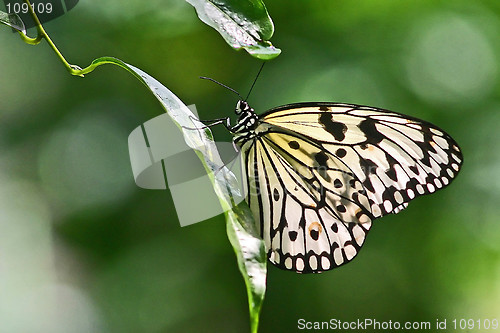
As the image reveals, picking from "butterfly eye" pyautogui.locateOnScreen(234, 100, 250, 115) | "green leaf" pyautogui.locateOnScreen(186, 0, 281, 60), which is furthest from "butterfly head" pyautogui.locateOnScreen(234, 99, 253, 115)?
"green leaf" pyautogui.locateOnScreen(186, 0, 281, 60)

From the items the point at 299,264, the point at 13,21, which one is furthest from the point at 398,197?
the point at 13,21

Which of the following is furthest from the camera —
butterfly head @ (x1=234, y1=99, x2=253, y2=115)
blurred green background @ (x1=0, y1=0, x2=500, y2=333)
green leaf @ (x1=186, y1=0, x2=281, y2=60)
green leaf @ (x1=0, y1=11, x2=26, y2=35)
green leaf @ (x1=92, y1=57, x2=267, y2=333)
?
blurred green background @ (x1=0, y1=0, x2=500, y2=333)

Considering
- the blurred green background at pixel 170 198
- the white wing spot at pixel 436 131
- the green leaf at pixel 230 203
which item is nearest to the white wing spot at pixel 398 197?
the white wing spot at pixel 436 131

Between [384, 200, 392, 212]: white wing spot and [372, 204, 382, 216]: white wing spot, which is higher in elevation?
[384, 200, 392, 212]: white wing spot

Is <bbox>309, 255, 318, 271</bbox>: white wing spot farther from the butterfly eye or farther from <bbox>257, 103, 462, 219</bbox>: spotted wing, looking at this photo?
the butterfly eye

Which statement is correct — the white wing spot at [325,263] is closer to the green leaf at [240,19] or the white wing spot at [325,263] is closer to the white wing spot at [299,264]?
the white wing spot at [299,264]

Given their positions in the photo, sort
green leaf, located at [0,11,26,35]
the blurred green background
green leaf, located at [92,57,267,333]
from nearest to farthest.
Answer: green leaf, located at [92,57,267,333] < green leaf, located at [0,11,26,35] < the blurred green background

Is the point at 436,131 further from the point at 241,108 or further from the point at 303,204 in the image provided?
the point at 241,108
